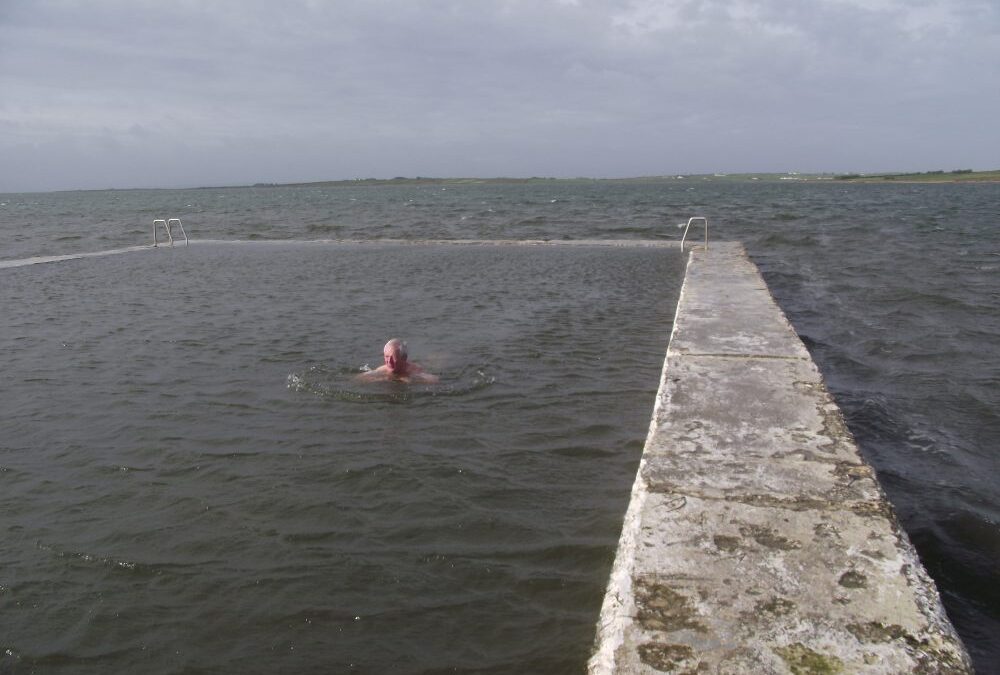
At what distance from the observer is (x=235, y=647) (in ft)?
8.98

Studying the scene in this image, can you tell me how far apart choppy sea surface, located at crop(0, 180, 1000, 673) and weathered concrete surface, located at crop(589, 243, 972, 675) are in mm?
523

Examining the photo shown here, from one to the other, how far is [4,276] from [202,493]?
13.1 meters

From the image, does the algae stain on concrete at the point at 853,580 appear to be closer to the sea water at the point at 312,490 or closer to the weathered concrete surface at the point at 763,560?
the weathered concrete surface at the point at 763,560

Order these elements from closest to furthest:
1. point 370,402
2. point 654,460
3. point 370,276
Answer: point 654,460, point 370,402, point 370,276

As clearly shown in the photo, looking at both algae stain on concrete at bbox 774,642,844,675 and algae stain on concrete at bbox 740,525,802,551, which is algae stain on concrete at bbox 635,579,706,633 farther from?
Result: algae stain on concrete at bbox 740,525,802,551

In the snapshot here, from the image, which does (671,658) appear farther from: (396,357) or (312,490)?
(396,357)

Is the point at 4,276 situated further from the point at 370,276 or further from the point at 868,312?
the point at 868,312

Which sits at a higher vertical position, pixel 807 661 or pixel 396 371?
pixel 807 661

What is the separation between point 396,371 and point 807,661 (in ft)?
15.2

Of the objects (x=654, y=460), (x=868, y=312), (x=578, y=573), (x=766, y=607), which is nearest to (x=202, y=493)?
(x=578, y=573)

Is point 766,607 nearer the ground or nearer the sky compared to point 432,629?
nearer the sky

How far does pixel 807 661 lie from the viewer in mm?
1961

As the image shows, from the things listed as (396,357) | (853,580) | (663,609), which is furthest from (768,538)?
(396,357)

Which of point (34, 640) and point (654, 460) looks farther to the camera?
point (654, 460)
